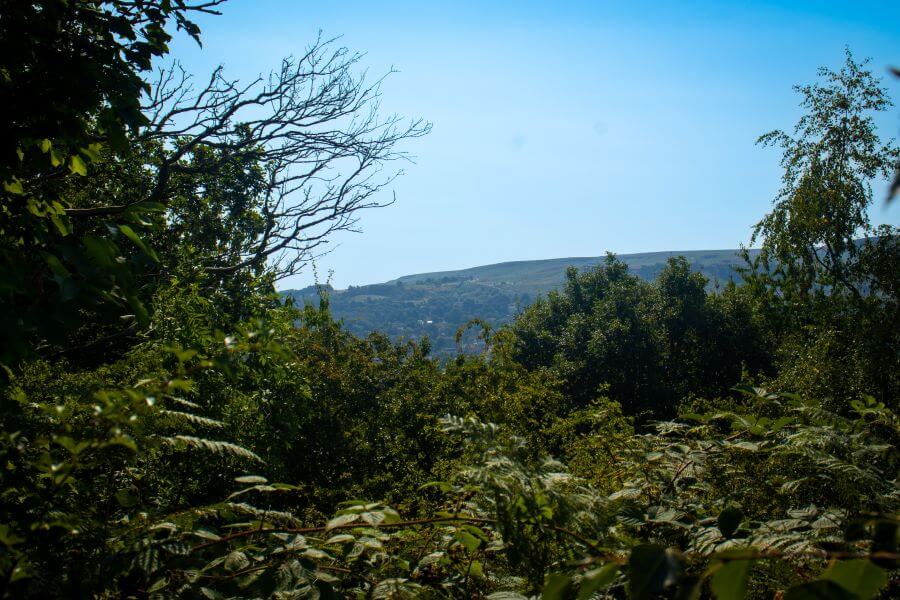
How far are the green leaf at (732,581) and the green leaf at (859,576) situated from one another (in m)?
0.09

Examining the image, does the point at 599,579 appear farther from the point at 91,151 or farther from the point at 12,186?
the point at 91,151

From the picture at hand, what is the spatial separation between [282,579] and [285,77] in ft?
38.2

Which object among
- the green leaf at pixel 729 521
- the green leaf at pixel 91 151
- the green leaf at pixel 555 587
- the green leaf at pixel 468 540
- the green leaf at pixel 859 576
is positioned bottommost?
the green leaf at pixel 468 540

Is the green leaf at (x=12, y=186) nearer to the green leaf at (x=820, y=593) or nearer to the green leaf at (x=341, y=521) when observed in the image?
the green leaf at (x=341, y=521)

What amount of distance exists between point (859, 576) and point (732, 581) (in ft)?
0.45

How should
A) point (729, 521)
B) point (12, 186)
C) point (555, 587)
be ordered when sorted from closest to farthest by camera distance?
1. point (555, 587)
2. point (729, 521)
3. point (12, 186)

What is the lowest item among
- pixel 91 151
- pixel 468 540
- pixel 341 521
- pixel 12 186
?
pixel 468 540

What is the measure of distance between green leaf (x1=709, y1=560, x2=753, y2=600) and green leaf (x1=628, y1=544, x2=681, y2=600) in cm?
5

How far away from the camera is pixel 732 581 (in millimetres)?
731

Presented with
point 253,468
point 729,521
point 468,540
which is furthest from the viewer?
point 253,468

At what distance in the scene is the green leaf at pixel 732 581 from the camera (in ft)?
2.36

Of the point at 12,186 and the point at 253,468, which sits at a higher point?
the point at 12,186

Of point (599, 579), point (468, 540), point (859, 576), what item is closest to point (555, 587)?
point (599, 579)

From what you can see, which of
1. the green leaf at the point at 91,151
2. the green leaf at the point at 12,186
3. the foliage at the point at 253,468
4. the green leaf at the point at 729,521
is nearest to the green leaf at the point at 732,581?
the foliage at the point at 253,468
